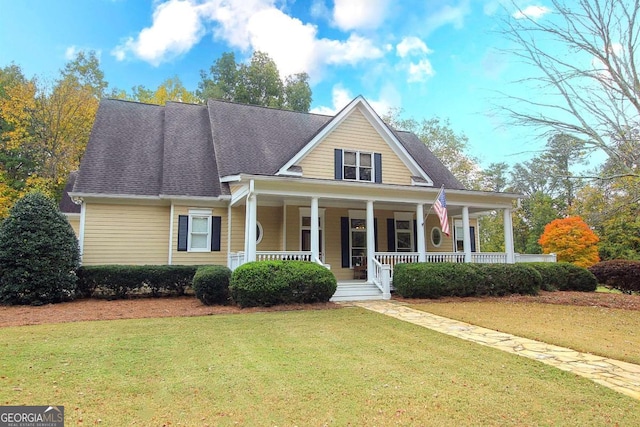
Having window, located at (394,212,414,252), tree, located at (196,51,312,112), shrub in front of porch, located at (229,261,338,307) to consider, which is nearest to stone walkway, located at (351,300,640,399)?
shrub in front of porch, located at (229,261,338,307)

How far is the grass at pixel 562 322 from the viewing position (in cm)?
652

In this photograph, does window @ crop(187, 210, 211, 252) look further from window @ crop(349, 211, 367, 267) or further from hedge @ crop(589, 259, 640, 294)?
hedge @ crop(589, 259, 640, 294)

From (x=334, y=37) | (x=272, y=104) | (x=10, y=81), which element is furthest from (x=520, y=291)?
(x=10, y=81)

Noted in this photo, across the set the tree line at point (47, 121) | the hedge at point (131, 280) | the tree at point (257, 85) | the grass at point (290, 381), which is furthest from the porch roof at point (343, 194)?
the tree at point (257, 85)

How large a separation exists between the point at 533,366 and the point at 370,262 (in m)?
8.23

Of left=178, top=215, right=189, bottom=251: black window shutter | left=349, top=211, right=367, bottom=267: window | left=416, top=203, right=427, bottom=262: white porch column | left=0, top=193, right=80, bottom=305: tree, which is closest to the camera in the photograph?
left=0, top=193, right=80, bottom=305: tree

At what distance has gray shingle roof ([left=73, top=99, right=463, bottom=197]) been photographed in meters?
14.3

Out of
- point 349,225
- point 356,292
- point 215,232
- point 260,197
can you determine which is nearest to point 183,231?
point 215,232

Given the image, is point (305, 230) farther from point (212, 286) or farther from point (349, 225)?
point (212, 286)

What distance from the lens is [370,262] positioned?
13344 millimetres

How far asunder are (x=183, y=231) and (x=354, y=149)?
7.13 m

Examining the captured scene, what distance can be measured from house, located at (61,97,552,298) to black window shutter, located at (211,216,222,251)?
38 millimetres

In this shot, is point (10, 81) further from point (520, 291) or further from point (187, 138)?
point (520, 291)

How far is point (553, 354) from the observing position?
587cm
